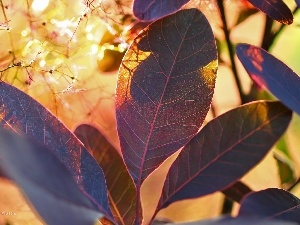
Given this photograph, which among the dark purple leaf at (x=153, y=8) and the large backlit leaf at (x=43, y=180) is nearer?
the large backlit leaf at (x=43, y=180)

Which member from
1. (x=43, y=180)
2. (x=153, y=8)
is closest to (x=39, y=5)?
(x=153, y=8)

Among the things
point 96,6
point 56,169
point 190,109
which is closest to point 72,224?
point 56,169

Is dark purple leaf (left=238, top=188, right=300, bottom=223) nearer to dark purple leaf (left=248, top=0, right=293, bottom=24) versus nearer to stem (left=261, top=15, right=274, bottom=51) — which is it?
dark purple leaf (left=248, top=0, right=293, bottom=24)

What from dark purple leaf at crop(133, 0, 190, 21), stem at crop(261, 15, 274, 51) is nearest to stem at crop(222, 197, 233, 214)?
stem at crop(261, 15, 274, 51)

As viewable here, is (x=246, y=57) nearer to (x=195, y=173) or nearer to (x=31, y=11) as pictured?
(x=195, y=173)

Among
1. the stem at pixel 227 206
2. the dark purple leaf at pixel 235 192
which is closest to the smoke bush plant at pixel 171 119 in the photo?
the dark purple leaf at pixel 235 192

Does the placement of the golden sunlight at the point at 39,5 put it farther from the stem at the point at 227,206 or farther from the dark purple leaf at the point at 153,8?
the stem at the point at 227,206

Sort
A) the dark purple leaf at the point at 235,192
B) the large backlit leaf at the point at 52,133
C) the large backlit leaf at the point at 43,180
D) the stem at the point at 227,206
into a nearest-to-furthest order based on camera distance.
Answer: the large backlit leaf at the point at 43,180
the large backlit leaf at the point at 52,133
the dark purple leaf at the point at 235,192
the stem at the point at 227,206
